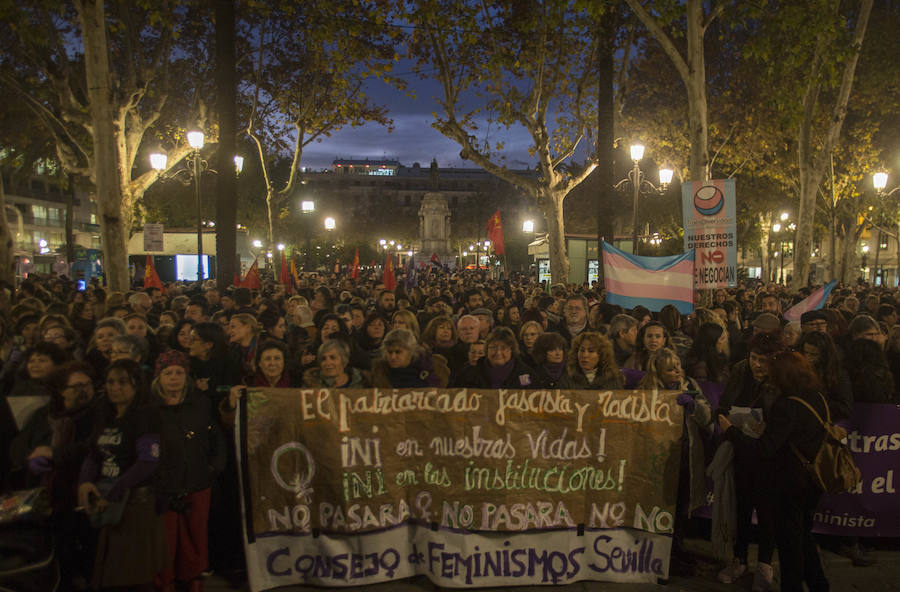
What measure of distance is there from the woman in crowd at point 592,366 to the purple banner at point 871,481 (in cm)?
168

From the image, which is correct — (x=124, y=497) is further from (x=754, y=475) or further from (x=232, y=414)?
(x=754, y=475)

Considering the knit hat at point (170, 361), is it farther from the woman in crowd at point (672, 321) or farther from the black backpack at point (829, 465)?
the woman in crowd at point (672, 321)

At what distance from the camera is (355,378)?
195 inches

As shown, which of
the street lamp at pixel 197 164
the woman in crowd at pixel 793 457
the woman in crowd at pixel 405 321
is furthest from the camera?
the street lamp at pixel 197 164

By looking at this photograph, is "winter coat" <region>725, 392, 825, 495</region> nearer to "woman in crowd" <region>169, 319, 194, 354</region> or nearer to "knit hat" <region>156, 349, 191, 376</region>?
"knit hat" <region>156, 349, 191, 376</region>

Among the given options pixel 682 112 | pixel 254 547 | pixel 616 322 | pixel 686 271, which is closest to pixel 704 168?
pixel 686 271

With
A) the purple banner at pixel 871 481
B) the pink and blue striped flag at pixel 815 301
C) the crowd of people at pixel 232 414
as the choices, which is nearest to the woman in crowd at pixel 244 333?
the crowd of people at pixel 232 414

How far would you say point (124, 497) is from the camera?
3.70m

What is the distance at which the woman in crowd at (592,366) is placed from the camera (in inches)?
198

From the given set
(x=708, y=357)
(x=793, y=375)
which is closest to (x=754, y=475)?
(x=793, y=375)

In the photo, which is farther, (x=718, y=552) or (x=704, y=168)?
(x=704, y=168)

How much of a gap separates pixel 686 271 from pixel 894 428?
11.3 ft

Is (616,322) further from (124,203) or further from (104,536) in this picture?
(124,203)

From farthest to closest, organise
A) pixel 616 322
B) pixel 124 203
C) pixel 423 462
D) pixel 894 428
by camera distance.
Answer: pixel 124 203 → pixel 616 322 → pixel 894 428 → pixel 423 462
